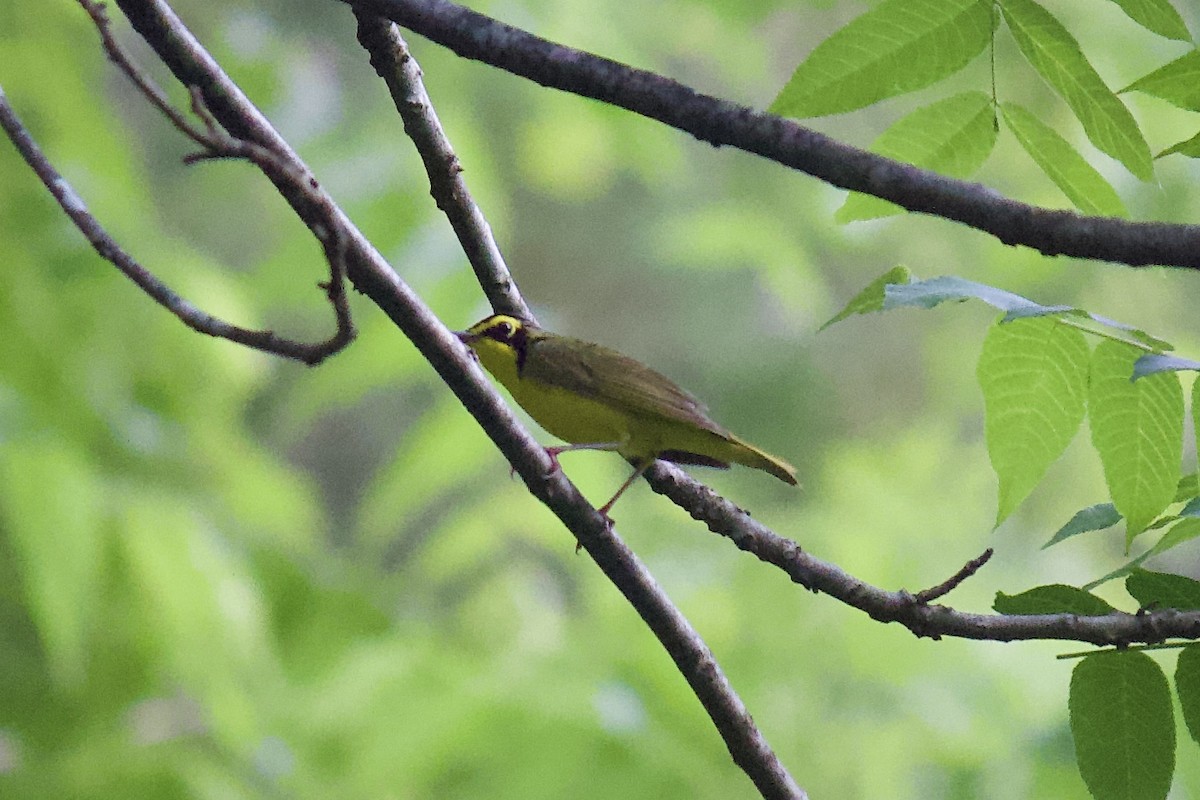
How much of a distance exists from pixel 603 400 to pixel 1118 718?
97 cm

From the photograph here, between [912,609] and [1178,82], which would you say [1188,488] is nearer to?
[912,609]

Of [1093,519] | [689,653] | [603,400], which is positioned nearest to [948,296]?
[1093,519]

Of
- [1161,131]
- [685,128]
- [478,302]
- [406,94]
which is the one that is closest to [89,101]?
[478,302]

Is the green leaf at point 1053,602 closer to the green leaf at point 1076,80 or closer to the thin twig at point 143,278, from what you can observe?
the green leaf at point 1076,80

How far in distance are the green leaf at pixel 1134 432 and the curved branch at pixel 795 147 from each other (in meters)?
0.44

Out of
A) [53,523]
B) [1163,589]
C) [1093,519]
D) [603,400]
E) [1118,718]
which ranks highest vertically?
[53,523]

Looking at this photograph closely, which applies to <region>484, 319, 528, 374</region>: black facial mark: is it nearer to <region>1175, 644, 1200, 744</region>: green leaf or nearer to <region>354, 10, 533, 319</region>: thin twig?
<region>354, 10, 533, 319</region>: thin twig

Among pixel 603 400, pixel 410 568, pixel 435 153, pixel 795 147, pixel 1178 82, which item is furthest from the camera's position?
pixel 410 568

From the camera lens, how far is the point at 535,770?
3.14 m

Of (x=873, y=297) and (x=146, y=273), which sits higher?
(x=146, y=273)

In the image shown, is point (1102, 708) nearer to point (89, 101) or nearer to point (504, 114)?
point (89, 101)

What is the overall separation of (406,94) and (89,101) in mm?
2456

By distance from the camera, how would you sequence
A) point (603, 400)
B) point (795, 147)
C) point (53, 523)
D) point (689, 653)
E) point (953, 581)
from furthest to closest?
point (53, 523)
point (603, 400)
point (689, 653)
point (953, 581)
point (795, 147)

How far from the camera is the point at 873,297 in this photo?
1.37 meters
